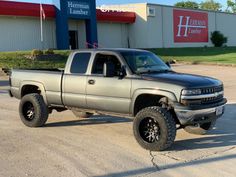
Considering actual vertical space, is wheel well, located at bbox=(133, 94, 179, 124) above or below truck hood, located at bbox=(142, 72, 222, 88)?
below

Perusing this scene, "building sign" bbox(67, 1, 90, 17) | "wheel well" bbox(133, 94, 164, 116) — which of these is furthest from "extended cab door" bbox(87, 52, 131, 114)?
"building sign" bbox(67, 1, 90, 17)

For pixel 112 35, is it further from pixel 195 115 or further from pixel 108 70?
pixel 195 115

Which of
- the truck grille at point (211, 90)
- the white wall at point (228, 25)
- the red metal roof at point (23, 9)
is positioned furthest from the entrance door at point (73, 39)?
the truck grille at point (211, 90)

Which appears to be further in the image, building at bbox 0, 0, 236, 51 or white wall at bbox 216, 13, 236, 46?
white wall at bbox 216, 13, 236, 46

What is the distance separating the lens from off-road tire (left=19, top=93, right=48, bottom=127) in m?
10.3

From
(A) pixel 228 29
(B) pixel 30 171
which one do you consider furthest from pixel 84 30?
(B) pixel 30 171

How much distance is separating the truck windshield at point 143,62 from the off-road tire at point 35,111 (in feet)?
7.57

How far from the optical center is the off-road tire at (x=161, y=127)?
26.7 ft

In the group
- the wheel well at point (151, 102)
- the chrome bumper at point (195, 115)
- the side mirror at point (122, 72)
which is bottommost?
the chrome bumper at point (195, 115)

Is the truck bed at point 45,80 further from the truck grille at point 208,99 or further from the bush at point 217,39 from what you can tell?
the bush at point 217,39

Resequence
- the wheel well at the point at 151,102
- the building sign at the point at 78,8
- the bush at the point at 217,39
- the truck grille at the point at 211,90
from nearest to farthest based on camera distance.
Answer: the truck grille at the point at 211,90
the wheel well at the point at 151,102
the building sign at the point at 78,8
the bush at the point at 217,39

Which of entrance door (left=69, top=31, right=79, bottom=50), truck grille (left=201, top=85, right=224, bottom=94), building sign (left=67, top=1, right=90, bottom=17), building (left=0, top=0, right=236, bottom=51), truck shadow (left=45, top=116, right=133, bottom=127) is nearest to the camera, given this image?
truck grille (left=201, top=85, right=224, bottom=94)

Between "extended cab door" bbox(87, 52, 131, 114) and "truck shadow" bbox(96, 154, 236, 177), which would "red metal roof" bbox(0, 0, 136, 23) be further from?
"truck shadow" bbox(96, 154, 236, 177)

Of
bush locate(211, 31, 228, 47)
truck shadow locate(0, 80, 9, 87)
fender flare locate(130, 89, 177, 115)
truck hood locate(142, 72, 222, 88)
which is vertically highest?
bush locate(211, 31, 228, 47)
